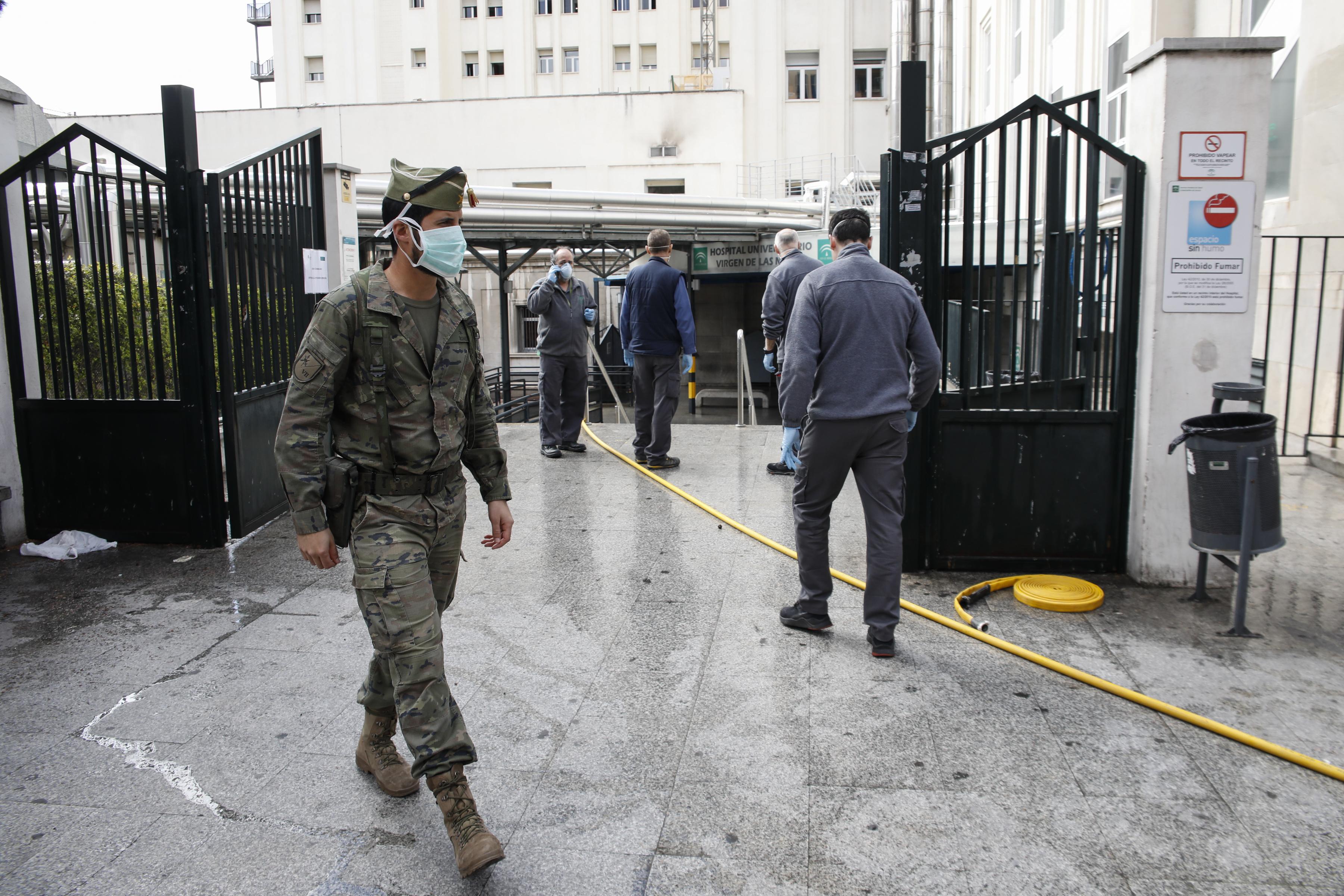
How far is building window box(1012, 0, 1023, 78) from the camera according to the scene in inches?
759

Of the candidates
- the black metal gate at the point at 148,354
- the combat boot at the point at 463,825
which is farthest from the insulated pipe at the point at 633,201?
the combat boot at the point at 463,825

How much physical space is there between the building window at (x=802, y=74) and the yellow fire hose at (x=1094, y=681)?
103ft

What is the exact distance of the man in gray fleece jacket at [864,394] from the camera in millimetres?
4230

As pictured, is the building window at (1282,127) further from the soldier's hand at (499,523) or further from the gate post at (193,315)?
the gate post at (193,315)

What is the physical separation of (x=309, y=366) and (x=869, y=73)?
34.9m

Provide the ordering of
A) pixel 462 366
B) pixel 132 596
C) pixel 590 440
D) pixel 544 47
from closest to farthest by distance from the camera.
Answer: pixel 462 366, pixel 132 596, pixel 590 440, pixel 544 47

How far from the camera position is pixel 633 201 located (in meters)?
18.2

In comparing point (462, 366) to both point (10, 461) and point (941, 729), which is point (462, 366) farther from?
point (10, 461)

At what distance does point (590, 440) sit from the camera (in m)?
9.92

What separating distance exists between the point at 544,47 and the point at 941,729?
4051cm

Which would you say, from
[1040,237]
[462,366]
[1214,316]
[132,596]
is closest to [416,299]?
[462,366]

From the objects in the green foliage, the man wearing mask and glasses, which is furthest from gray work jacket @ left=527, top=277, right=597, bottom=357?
the green foliage

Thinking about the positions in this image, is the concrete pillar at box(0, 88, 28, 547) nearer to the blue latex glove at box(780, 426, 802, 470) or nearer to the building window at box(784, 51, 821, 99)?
the blue latex glove at box(780, 426, 802, 470)

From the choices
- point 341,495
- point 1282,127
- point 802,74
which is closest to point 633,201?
point 1282,127
